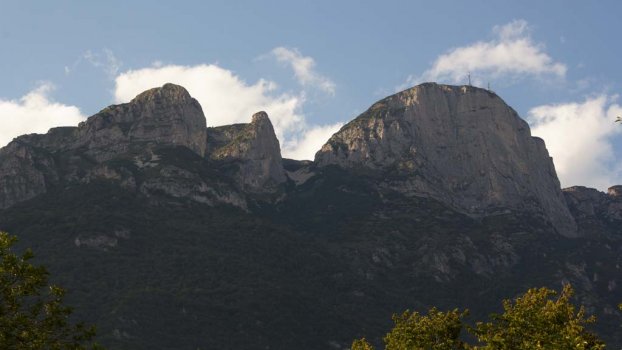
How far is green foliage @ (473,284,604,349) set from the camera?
71688 mm

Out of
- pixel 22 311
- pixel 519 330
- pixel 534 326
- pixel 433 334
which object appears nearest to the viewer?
pixel 22 311

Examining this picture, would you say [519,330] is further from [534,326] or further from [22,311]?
[22,311]

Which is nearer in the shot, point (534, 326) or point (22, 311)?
point (22, 311)

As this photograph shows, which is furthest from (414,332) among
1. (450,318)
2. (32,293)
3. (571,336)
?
(32,293)

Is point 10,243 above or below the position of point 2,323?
above

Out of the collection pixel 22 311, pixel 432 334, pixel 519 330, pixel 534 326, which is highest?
pixel 534 326

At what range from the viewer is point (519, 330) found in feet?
246

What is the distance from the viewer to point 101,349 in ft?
198

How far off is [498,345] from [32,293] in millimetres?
38721

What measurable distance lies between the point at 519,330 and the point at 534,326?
1.32 meters

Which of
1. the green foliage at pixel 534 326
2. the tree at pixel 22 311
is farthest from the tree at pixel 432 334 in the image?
the tree at pixel 22 311

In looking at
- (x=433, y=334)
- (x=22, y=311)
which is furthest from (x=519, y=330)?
(x=22, y=311)

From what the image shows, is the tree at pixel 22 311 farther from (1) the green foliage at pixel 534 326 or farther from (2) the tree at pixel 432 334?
(1) the green foliage at pixel 534 326

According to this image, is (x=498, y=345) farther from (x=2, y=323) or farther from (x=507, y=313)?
(x=2, y=323)
